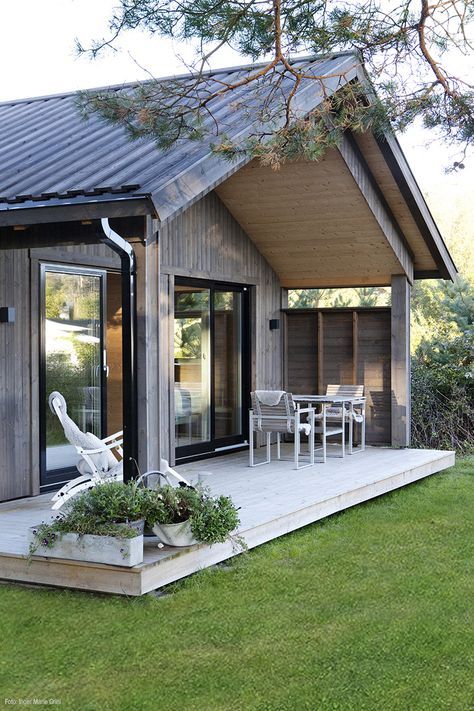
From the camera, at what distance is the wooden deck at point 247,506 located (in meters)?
5.36

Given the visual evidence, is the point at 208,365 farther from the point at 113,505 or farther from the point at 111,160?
the point at 113,505

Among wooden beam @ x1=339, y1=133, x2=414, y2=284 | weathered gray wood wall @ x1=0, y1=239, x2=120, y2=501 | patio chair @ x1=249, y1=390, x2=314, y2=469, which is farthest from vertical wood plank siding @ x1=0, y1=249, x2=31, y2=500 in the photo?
wooden beam @ x1=339, y1=133, x2=414, y2=284

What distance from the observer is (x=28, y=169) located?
262 inches

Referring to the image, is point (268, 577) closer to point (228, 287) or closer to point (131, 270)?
point (131, 270)

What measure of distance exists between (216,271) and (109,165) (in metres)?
3.98

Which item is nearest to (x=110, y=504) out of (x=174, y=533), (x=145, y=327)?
(x=174, y=533)

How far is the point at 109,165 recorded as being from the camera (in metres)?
6.25

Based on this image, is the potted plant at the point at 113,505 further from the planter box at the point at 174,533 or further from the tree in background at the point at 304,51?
the tree in background at the point at 304,51

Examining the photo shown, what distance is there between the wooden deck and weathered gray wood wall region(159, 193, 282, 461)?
Answer: 1.13m

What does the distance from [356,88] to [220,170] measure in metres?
2.14

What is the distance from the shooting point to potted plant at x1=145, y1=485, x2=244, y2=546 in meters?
5.54

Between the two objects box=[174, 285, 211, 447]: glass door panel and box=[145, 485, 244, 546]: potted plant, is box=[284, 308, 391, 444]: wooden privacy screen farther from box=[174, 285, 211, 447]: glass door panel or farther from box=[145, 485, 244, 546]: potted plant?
box=[145, 485, 244, 546]: potted plant

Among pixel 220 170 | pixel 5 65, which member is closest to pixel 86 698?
pixel 220 170

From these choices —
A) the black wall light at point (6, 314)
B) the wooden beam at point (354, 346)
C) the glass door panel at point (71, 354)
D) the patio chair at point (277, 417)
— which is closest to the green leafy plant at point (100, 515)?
the black wall light at point (6, 314)
